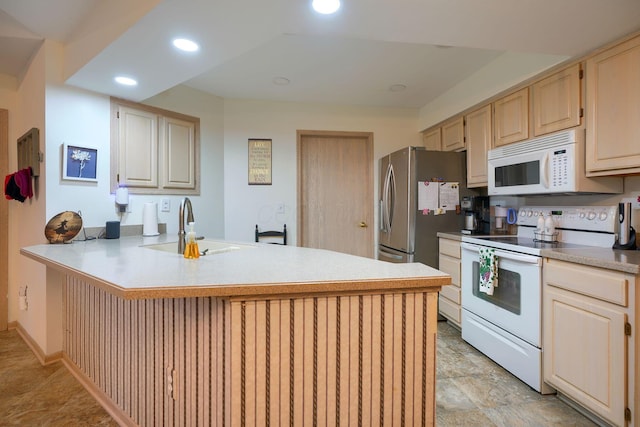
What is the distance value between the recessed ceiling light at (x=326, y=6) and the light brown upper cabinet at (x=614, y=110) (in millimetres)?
1601

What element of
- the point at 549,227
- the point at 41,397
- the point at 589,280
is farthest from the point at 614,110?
the point at 41,397

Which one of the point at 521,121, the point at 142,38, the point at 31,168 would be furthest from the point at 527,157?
the point at 31,168

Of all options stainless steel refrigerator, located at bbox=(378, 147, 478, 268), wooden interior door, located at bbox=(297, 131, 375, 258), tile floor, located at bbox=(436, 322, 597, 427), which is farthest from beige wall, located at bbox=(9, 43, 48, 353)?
stainless steel refrigerator, located at bbox=(378, 147, 478, 268)

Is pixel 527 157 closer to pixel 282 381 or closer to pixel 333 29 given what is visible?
pixel 333 29

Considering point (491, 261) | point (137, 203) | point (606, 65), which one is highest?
point (606, 65)

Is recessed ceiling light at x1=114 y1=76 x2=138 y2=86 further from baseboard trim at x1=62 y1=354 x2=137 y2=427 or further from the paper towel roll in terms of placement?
baseboard trim at x1=62 y1=354 x2=137 y2=427

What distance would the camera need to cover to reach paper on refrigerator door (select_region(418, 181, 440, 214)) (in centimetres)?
297

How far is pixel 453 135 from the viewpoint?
3205mm

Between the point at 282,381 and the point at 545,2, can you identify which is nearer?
the point at 282,381

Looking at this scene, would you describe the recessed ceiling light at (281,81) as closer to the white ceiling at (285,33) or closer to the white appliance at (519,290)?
the white ceiling at (285,33)

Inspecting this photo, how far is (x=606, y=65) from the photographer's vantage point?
1811 mm

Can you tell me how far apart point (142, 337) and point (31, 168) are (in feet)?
5.44

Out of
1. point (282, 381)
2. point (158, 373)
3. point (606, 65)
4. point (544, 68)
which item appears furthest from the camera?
→ point (544, 68)

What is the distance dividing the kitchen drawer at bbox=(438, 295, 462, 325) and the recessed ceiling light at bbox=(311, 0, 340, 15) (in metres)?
Answer: 2.43
